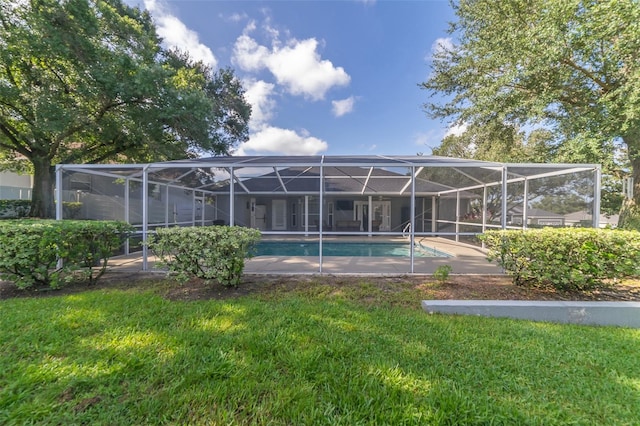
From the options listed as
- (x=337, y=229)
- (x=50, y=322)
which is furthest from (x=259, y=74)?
(x=50, y=322)

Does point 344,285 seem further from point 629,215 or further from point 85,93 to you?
point 629,215

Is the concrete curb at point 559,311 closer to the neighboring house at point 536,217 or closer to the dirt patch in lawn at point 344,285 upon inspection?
the dirt patch in lawn at point 344,285

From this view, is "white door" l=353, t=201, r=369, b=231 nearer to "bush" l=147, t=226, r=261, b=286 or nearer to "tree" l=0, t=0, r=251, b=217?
"tree" l=0, t=0, r=251, b=217

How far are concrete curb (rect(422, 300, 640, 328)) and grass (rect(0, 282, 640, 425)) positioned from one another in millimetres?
218

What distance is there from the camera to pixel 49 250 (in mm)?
4172

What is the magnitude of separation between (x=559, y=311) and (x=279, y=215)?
14353 mm

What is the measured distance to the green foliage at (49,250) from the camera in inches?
158

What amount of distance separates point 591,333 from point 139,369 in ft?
16.7

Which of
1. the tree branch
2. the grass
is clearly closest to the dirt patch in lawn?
the grass

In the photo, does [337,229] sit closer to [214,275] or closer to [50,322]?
[214,275]

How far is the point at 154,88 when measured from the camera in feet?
28.5

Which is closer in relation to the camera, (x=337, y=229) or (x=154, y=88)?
(x=154, y=88)

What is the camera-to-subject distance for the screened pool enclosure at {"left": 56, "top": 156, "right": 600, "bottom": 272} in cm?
600

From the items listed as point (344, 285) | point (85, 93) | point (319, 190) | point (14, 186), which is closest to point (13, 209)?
point (85, 93)
